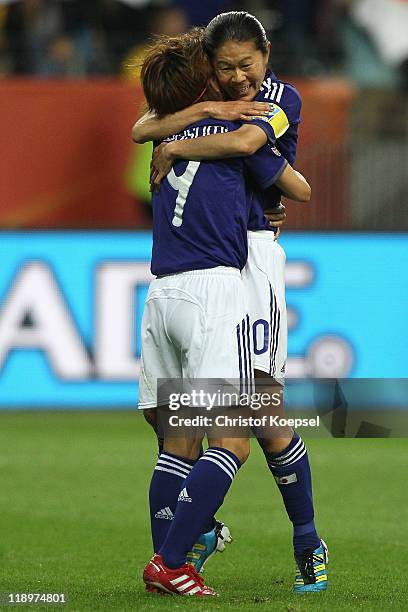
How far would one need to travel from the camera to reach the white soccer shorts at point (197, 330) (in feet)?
16.2

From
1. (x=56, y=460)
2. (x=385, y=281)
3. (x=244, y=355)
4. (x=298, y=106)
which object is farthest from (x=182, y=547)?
(x=385, y=281)

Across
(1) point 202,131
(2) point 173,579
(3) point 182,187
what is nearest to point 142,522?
(2) point 173,579

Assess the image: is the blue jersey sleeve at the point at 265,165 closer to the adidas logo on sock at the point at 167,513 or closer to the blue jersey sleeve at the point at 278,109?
the blue jersey sleeve at the point at 278,109

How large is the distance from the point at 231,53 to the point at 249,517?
3.35 metres

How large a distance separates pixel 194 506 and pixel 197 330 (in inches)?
24.7

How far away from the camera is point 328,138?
14.6m

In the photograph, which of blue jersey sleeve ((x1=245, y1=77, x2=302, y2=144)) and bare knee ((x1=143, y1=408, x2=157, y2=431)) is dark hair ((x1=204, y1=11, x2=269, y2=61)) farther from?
bare knee ((x1=143, y1=408, x2=157, y2=431))

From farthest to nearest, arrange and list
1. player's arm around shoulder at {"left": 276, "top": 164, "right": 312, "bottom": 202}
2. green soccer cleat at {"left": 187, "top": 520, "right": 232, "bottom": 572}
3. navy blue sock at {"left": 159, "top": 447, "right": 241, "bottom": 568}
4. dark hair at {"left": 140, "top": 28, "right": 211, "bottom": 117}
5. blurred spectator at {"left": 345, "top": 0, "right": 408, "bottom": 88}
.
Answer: blurred spectator at {"left": 345, "top": 0, "right": 408, "bottom": 88} → green soccer cleat at {"left": 187, "top": 520, "right": 232, "bottom": 572} → player's arm around shoulder at {"left": 276, "top": 164, "right": 312, "bottom": 202} → dark hair at {"left": 140, "top": 28, "right": 211, "bottom": 117} → navy blue sock at {"left": 159, "top": 447, "right": 241, "bottom": 568}

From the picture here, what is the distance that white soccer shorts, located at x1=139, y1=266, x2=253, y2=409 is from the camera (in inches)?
194

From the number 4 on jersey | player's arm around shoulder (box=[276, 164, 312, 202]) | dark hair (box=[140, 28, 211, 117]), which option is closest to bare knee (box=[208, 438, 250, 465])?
the number 4 on jersey

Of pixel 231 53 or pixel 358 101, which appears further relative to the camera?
pixel 358 101

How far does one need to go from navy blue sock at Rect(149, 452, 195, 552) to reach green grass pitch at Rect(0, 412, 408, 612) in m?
0.27

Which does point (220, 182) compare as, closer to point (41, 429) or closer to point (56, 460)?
point (56, 460)

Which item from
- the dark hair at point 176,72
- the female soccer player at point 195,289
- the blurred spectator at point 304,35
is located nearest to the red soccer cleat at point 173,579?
the female soccer player at point 195,289
